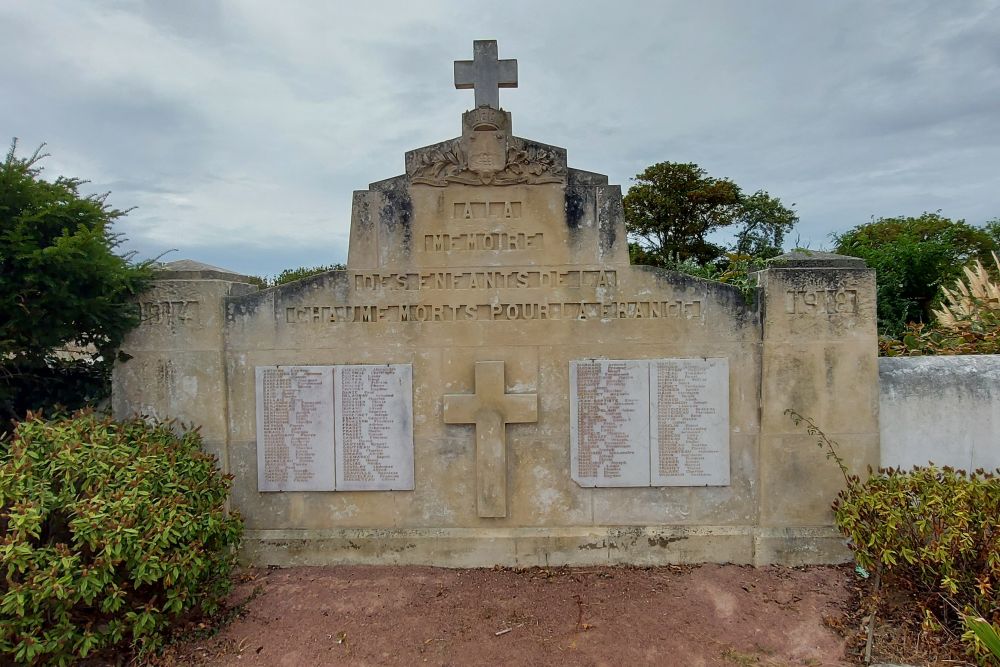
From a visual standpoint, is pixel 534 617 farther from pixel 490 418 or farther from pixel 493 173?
pixel 493 173

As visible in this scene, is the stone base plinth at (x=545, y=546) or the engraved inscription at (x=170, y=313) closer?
the stone base plinth at (x=545, y=546)

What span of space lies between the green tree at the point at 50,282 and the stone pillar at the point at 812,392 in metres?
5.38

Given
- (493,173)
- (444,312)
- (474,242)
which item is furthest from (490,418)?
(493,173)

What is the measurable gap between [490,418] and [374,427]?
3.31 feet

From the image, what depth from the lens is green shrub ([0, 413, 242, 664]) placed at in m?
3.03

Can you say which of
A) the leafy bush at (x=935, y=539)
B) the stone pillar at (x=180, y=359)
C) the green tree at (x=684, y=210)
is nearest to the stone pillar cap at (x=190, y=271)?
the stone pillar at (x=180, y=359)

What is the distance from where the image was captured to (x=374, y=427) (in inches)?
183

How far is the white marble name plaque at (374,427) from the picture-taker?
15.3ft

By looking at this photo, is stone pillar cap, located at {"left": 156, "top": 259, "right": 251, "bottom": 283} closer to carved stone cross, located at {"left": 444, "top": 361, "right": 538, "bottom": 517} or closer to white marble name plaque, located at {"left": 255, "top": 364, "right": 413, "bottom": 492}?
white marble name plaque, located at {"left": 255, "top": 364, "right": 413, "bottom": 492}

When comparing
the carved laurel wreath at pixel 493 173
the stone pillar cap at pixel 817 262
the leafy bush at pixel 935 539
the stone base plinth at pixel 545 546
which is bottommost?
the stone base plinth at pixel 545 546

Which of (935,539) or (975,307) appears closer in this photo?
(935,539)

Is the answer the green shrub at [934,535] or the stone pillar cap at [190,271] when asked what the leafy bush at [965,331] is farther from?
the stone pillar cap at [190,271]

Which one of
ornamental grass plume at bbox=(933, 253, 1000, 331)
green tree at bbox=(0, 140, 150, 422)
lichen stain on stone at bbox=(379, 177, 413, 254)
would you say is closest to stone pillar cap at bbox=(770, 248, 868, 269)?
ornamental grass plume at bbox=(933, 253, 1000, 331)

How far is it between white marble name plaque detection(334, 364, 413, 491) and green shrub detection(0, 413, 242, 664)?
3.37 ft
